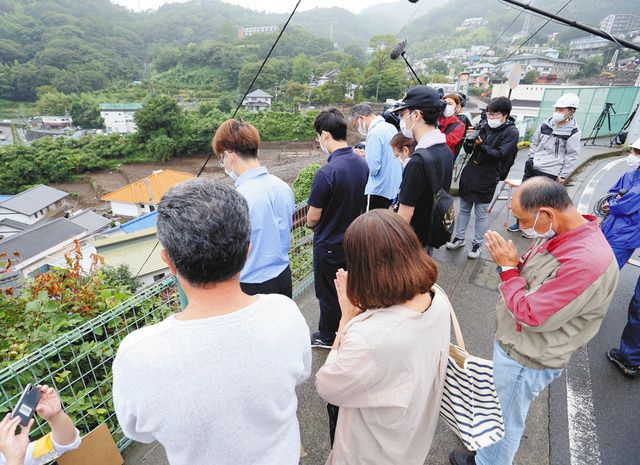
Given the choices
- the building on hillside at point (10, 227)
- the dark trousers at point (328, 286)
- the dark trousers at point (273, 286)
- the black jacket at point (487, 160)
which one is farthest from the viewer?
the building on hillside at point (10, 227)

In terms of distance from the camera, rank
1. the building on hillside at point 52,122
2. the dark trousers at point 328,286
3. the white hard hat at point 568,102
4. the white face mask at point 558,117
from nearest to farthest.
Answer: the dark trousers at point 328,286 → the white hard hat at point 568,102 → the white face mask at point 558,117 → the building on hillside at point 52,122

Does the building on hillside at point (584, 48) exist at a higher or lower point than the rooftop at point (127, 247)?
higher

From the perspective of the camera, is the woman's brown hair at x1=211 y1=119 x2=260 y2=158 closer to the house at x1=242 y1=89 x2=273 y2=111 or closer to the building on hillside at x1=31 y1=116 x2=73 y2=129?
the house at x1=242 y1=89 x2=273 y2=111

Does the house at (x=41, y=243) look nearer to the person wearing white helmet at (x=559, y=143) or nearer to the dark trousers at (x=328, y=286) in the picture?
the dark trousers at (x=328, y=286)

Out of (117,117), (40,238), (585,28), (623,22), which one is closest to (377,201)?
(585,28)

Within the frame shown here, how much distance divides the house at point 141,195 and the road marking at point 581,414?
26.9m

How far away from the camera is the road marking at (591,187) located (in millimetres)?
5554

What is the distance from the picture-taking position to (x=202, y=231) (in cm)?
84

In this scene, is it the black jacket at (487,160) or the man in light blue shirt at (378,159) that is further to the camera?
the black jacket at (487,160)

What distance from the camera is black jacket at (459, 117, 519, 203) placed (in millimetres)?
3689

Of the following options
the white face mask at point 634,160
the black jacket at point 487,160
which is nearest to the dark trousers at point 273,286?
the black jacket at point 487,160

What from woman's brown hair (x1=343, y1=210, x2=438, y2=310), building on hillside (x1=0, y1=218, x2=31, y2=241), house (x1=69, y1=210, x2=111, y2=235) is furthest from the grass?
woman's brown hair (x1=343, y1=210, x2=438, y2=310)

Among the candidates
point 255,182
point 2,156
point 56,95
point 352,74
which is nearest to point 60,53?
point 56,95

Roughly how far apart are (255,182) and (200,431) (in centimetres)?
141
